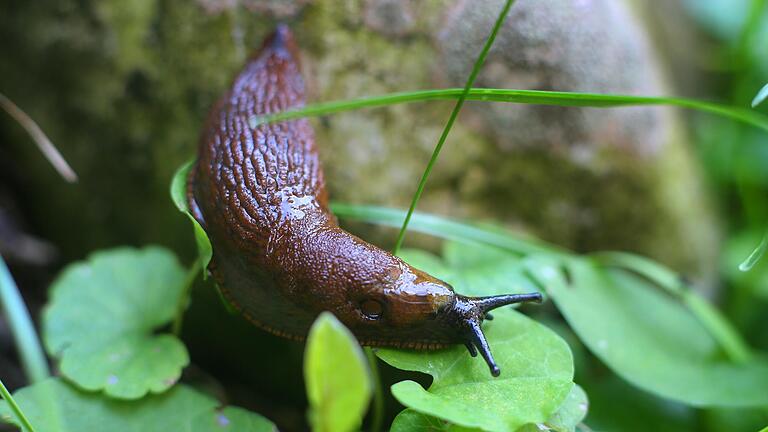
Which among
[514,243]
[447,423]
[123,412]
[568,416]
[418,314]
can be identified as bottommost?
[123,412]

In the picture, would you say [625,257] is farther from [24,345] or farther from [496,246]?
[24,345]

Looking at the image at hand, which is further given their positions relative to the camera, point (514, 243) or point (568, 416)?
point (514, 243)

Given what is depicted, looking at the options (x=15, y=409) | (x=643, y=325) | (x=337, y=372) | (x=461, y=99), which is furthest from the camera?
(x=643, y=325)

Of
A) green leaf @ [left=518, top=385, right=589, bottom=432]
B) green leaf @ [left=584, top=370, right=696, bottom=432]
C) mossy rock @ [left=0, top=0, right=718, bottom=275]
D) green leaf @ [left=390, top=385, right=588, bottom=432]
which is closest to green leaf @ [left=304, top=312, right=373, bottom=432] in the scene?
green leaf @ [left=390, top=385, right=588, bottom=432]

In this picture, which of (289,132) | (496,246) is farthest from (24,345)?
(496,246)

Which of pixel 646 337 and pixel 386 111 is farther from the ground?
pixel 386 111

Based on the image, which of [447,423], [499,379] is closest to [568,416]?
[499,379]

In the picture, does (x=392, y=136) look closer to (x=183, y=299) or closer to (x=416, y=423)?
(x=183, y=299)
